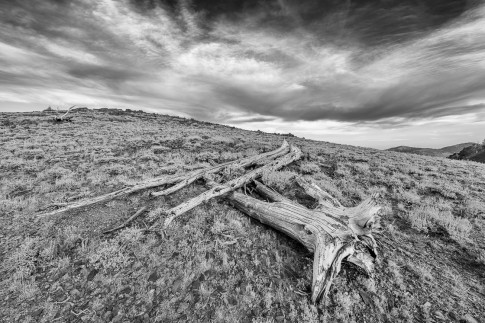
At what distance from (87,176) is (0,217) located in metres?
4.02

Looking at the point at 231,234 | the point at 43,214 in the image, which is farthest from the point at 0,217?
the point at 231,234

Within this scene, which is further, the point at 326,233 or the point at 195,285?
the point at 326,233

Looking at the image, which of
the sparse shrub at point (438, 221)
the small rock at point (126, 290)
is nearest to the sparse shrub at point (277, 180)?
the sparse shrub at point (438, 221)

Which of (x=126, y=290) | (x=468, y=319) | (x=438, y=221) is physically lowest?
(x=126, y=290)

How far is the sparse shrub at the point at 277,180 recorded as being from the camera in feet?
33.6

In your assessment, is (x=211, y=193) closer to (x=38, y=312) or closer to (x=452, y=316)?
(x=38, y=312)

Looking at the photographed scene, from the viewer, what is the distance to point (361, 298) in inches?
190

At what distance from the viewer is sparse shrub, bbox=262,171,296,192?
403 inches

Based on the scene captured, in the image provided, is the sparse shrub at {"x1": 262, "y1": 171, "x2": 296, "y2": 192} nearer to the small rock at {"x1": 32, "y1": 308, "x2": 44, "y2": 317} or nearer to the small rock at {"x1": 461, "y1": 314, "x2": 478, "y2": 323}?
the small rock at {"x1": 461, "y1": 314, "x2": 478, "y2": 323}

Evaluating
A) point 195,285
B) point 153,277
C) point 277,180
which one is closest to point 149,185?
point 153,277

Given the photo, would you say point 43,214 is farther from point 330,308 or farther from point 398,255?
point 398,255

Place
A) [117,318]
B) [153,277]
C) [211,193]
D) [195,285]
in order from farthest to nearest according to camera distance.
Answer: [211,193], [153,277], [195,285], [117,318]

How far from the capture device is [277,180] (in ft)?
34.7

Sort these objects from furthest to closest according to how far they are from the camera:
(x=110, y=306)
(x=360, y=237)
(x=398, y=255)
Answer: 1. (x=398, y=255)
2. (x=360, y=237)
3. (x=110, y=306)
